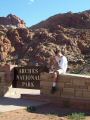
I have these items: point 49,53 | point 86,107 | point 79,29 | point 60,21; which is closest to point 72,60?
point 49,53

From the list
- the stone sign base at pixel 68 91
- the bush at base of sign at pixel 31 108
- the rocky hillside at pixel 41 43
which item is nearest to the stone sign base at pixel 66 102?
the stone sign base at pixel 68 91

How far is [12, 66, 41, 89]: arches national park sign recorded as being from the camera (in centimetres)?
1261

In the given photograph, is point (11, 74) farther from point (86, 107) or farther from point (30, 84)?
point (86, 107)

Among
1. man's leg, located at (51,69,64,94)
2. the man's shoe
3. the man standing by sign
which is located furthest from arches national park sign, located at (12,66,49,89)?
the man's shoe

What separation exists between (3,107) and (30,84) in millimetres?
2199

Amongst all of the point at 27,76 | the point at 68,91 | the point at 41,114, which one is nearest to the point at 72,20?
the point at 27,76

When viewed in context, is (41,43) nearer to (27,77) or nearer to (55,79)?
(27,77)

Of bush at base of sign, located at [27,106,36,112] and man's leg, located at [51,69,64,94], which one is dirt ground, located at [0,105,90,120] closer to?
bush at base of sign, located at [27,106,36,112]

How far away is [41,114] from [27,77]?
3.05 metres

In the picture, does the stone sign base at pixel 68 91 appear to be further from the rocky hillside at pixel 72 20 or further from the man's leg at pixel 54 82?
the rocky hillside at pixel 72 20

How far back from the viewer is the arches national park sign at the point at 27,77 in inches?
496

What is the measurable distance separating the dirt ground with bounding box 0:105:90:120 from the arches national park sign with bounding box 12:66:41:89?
181 cm

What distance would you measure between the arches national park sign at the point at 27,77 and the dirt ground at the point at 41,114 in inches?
71.4

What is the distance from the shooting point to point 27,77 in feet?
42.4
